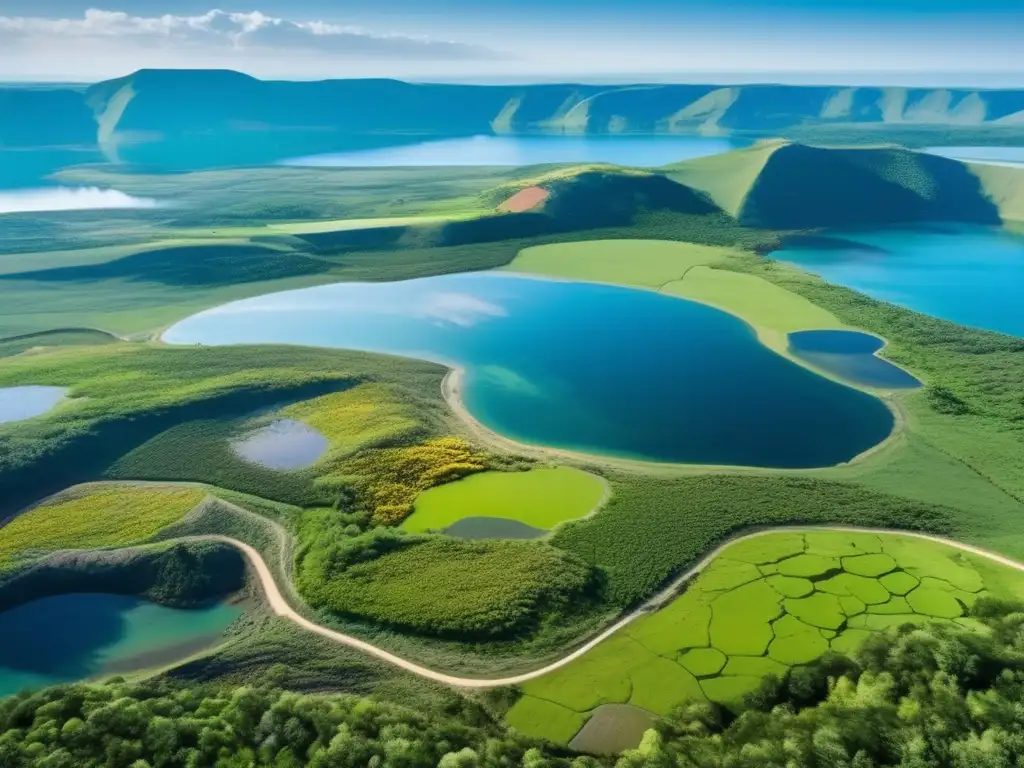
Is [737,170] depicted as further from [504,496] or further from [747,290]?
[504,496]

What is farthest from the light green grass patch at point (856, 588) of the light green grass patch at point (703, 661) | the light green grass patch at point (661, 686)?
the light green grass patch at point (661, 686)

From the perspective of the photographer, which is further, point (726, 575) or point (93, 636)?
point (726, 575)

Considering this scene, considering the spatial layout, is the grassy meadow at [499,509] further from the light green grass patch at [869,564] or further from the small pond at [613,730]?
the small pond at [613,730]

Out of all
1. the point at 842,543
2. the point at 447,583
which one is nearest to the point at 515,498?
the point at 447,583

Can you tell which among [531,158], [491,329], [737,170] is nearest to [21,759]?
[491,329]

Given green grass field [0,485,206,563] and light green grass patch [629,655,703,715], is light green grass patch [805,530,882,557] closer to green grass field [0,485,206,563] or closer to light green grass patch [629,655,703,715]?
light green grass patch [629,655,703,715]

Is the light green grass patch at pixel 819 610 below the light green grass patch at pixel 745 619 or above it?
above

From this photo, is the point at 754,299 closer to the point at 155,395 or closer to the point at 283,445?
the point at 283,445
